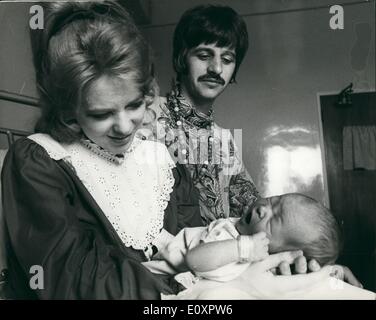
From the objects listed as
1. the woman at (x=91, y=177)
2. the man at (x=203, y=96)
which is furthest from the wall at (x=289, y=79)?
the woman at (x=91, y=177)

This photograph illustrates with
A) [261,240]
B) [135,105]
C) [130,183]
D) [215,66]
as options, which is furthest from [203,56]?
[261,240]

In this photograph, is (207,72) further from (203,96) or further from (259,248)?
(259,248)

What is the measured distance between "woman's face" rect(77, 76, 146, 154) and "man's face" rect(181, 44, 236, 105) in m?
0.15

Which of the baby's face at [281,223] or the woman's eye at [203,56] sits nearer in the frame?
the baby's face at [281,223]

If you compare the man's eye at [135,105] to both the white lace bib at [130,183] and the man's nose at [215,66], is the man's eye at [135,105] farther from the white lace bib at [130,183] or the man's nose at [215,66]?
the man's nose at [215,66]

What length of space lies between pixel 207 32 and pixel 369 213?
2.20 ft

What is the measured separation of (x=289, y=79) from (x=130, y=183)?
0.53 m

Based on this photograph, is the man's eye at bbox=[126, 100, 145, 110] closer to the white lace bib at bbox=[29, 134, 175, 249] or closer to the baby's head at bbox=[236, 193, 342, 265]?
the white lace bib at bbox=[29, 134, 175, 249]

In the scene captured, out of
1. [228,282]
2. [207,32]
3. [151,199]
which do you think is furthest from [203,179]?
[207,32]

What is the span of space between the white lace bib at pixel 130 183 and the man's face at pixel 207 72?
186mm

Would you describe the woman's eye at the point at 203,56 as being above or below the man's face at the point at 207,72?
above

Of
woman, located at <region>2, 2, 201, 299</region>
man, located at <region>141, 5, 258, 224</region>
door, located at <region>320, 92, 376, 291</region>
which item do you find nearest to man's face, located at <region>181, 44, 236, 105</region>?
man, located at <region>141, 5, 258, 224</region>

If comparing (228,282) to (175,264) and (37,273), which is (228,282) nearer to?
(175,264)

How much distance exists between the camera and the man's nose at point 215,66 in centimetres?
122
